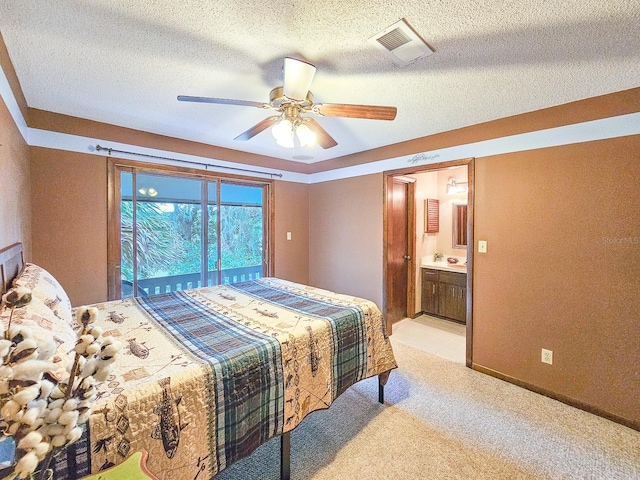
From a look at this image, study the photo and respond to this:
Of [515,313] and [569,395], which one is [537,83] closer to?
[515,313]

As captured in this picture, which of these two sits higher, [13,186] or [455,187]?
[455,187]

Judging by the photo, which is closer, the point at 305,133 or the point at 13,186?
the point at 13,186

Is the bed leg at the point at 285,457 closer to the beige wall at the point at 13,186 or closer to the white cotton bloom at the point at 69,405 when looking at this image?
the white cotton bloom at the point at 69,405

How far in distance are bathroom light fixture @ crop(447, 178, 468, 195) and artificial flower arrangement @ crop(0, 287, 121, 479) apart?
4.66 metres

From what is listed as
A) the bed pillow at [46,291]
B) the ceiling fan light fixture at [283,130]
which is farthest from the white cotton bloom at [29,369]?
the ceiling fan light fixture at [283,130]

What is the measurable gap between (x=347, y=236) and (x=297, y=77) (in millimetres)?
2696

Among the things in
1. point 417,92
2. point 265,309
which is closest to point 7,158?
point 265,309

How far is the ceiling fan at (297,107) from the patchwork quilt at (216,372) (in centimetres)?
131

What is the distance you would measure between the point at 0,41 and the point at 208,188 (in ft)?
7.07

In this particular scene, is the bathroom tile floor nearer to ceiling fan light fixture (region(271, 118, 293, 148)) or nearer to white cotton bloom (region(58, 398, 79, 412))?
ceiling fan light fixture (region(271, 118, 293, 148))

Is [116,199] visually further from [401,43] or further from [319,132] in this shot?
[401,43]

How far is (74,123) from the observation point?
8.45ft

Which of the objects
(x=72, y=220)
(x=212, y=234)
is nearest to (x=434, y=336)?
(x=212, y=234)

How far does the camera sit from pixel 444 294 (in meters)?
4.07
